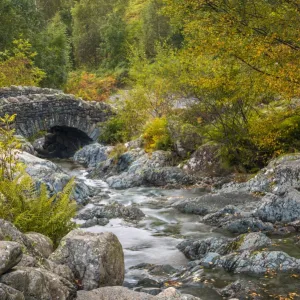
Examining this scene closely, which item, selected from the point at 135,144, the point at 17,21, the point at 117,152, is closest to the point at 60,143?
the point at 117,152

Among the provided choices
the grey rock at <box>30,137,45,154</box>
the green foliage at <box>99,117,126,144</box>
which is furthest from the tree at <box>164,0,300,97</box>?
the grey rock at <box>30,137,45,154</box>

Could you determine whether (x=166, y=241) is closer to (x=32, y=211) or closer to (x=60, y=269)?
(x=32, y=211)

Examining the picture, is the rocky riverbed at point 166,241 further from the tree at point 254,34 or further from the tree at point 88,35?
the tree at point 88,35

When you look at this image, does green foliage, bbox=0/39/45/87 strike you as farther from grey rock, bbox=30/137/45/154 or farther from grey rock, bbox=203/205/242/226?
grey rock, bbox=203/205/242/226

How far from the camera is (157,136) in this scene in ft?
68.8

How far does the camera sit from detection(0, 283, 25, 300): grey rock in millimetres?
5297

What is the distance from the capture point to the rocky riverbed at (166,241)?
670cm

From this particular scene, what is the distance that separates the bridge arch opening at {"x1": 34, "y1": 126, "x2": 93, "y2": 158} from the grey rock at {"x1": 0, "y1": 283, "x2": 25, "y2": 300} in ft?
74.2

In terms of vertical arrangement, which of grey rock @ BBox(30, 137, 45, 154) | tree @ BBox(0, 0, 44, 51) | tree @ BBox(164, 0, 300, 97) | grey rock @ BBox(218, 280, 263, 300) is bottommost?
grey rock @ BBox(30, 137, 45, 154)

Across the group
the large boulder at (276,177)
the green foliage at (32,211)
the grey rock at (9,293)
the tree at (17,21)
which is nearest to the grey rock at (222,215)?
the large boulder at (276,177)

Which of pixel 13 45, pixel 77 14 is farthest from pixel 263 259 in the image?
pixel 77 14

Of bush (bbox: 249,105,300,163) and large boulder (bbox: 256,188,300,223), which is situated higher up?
bush (bbox: 249,105,300,163)

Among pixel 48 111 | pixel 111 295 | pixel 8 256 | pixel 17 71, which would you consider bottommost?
pixel 111 295

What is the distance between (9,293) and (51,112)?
68.4ft
